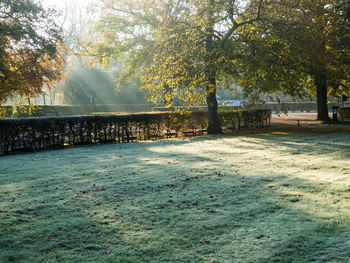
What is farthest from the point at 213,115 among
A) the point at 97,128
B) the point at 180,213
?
the point at 180,213

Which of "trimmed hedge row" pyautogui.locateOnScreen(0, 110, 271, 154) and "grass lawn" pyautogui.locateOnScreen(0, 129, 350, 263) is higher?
"trimmed hedge row" pyautogui.locateOnScreen(0, 110, 271, 154)

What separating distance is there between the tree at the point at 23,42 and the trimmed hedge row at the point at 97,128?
158 inches

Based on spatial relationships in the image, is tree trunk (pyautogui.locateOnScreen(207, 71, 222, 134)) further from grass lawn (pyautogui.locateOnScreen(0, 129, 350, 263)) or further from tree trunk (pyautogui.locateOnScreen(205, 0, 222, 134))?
grass lawn (pyautogui.locateOnScreen(0, 129, 350, 263))

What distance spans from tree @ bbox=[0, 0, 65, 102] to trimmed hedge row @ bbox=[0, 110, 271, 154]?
13.2 feet

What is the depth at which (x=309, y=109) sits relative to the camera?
4700cm

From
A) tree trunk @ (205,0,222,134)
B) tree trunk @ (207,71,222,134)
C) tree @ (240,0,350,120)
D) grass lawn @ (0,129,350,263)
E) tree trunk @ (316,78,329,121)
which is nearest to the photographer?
grass lawn @ (0,129,350,263)

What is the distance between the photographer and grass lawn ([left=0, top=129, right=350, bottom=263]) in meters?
3.35

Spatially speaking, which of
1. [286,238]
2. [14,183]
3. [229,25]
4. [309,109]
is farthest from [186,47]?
[309,109]

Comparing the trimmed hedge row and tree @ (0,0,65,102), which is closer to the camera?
the trimmed hedge row

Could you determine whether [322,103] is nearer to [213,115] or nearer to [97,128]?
[213,115]

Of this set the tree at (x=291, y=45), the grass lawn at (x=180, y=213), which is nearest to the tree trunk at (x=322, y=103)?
the tree at (x=291, y=45)

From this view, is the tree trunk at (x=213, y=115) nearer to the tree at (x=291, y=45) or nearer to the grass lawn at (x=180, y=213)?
the tree at (x=291, y=45)

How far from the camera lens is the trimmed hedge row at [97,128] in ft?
42.5

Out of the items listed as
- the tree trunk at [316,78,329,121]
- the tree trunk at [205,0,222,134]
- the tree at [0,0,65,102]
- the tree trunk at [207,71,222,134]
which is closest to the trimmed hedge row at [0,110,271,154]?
the tree trunk at [207,71,222,134]
